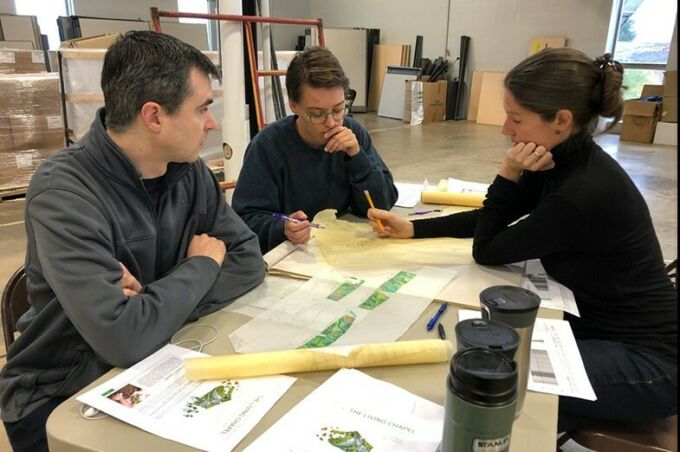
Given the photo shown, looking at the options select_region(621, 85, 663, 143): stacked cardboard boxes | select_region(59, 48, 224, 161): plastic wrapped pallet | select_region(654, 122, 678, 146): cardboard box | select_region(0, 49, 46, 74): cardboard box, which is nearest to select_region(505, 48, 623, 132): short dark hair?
select_region(59, 48, 224, 161): plastic wrapped pallet

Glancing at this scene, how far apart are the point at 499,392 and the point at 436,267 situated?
882 mm

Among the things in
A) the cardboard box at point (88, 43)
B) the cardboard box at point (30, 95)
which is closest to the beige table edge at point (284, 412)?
the cardboard box at point (30, 95)

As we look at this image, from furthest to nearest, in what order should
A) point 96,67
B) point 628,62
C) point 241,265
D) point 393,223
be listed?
1. point 628,62
2. point 96,67
3. point 393,223
4. point 241,265

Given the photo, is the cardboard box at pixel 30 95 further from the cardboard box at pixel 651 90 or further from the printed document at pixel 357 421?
the cardboard box at pixel 651 90

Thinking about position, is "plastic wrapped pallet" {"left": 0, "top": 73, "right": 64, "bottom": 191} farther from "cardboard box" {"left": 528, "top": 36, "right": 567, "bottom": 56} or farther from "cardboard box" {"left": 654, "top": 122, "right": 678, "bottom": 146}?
"cardboard box" {"left": 654, "top": 122, "right": 678, "bottom": 146}

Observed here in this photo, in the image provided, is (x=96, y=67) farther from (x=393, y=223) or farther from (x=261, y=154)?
(x=393, y=223)

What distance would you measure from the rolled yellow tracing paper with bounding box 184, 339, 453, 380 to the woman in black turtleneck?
415 mm

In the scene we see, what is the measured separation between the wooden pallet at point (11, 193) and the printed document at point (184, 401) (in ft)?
12.8

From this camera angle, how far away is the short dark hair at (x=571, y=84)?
128cm

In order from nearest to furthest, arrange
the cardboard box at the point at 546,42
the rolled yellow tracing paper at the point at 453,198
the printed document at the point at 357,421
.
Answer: the printed document at the point at 357,421
the rolled yellow tracing paper at the point at 453,198
the cardboard box at the point at 546,42

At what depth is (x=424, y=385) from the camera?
3.04ft

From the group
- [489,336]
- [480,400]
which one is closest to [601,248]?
[489,336]

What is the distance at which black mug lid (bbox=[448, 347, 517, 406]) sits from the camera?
0.57 metres

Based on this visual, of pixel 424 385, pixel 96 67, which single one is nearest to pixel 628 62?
pixel 96 67
